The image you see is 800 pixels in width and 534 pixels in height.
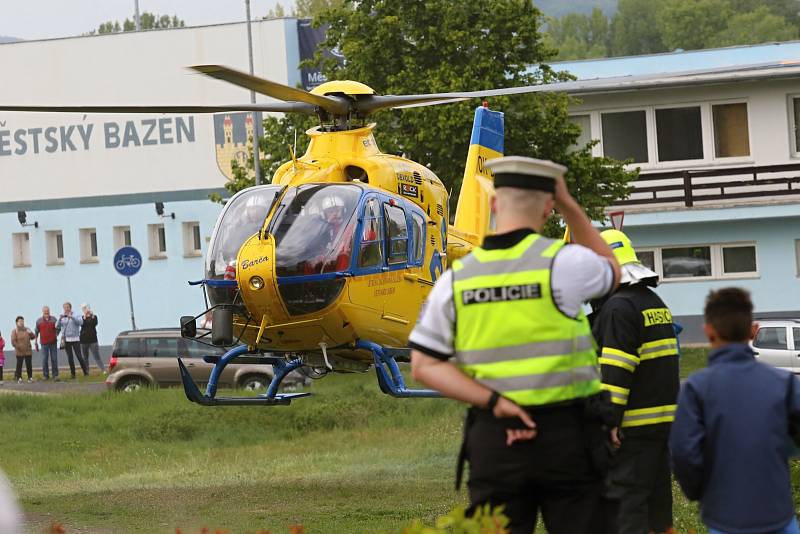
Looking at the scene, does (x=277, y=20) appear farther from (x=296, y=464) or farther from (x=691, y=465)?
(x=691, y=465)

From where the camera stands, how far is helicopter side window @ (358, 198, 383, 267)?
14172mm

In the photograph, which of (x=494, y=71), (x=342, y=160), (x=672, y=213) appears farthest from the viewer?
(x=672, y=213)

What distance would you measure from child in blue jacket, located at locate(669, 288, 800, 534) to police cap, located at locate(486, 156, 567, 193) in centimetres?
79

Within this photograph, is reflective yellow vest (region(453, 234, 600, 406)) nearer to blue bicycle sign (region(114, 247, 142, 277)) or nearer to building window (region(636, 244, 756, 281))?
blue bicycle sign (region(114, 247, 142, 277))

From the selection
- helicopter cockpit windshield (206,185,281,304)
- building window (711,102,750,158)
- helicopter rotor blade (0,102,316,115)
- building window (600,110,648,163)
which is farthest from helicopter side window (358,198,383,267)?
building window (711,102,750,158)

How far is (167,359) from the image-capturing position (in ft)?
101

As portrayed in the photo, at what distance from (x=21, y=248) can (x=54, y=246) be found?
126 centimetres

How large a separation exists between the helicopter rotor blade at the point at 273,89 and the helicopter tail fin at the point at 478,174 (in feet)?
9.35

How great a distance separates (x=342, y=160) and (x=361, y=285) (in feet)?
A: 5.35

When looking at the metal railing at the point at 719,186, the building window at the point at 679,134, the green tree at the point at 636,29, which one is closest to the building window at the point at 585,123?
the building window at the point at 679,134

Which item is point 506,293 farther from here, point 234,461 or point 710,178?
point 710,178

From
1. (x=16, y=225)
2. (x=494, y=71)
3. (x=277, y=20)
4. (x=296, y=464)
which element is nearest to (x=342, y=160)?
(x=296, y=464)

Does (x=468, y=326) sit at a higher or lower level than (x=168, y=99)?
lower

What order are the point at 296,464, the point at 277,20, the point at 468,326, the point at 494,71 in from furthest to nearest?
the point at 277,20
the point at 494,71
the point at 296,464
the point at 468,326
